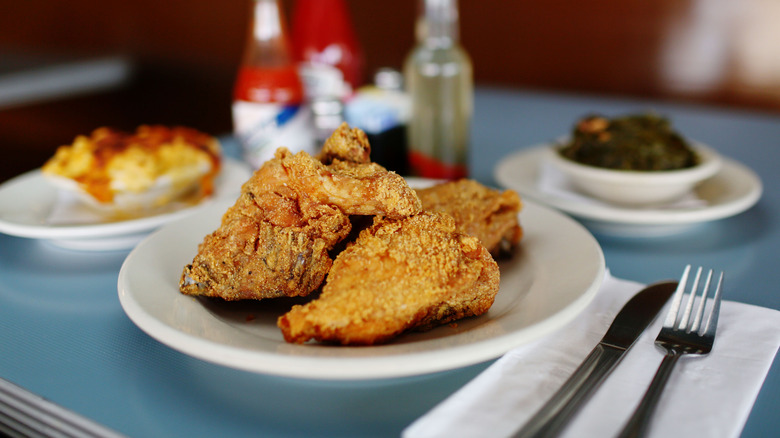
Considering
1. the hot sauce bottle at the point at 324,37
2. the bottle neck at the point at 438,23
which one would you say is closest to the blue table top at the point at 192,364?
the bottle neck at the point at 438,23

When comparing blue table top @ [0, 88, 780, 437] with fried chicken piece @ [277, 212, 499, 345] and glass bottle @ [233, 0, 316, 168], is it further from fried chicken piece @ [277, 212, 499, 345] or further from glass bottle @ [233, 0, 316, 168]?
glass bottle @ [233, 0, 316, 168]

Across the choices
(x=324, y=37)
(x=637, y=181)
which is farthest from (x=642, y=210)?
(x=324, y=37)

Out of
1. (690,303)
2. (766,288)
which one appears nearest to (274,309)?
(690,303)

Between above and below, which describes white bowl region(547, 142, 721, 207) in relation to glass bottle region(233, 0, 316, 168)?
below

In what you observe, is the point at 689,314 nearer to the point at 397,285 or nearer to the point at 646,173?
the point at 397,285

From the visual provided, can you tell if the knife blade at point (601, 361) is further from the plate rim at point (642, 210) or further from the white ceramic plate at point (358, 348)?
the plate rim at point (642, 210)

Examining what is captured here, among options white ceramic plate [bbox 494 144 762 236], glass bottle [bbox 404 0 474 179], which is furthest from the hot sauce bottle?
white ceramic plate [bbox 494 144 762 236]
